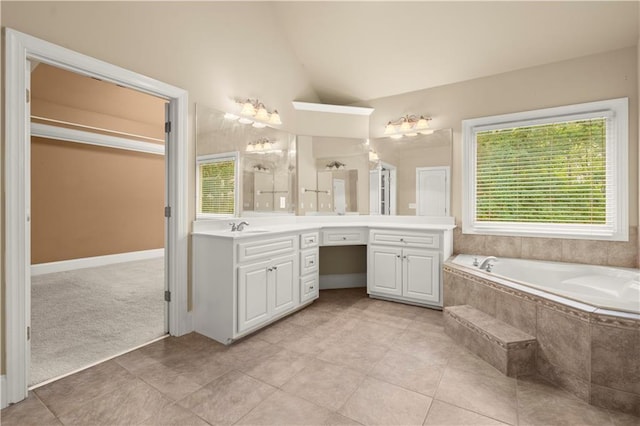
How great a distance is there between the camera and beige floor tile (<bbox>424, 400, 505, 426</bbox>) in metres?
1.55

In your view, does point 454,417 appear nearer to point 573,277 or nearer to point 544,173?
point 573,277

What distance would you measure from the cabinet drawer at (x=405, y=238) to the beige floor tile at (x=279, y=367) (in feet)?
5.43

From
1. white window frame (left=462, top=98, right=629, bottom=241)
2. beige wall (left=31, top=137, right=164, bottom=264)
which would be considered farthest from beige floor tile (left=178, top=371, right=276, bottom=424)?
beige wall (left=31, top=137, right=164, bottom=264)

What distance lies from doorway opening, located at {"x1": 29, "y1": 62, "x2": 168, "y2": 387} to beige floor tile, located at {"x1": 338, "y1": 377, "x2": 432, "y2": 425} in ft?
5.83

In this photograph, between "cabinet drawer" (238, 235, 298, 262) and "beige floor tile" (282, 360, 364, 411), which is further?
"cabinet drawer" (238, 235, 298, 262)

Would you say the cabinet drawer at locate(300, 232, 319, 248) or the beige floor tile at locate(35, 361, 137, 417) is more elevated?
the cabinet drawer at locate(300, 232, 319, 248)

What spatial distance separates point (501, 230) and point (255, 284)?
2.76 meters

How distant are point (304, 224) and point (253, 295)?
1271 millimetres

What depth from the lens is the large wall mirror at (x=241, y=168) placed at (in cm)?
284

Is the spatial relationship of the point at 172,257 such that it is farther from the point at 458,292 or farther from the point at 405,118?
the point at 405,118

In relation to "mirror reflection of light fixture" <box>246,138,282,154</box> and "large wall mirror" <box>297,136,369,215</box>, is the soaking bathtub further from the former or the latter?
"mirror reflection of light fixture" <box>246,138,282,154</box>

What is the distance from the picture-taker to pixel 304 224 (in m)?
3.66

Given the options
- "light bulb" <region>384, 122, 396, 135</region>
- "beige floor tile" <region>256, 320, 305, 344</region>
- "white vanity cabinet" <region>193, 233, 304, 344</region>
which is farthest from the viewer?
"light bulb" <region>384, 122, 396, 135</region>

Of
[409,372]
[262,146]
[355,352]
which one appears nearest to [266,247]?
[355,352]
